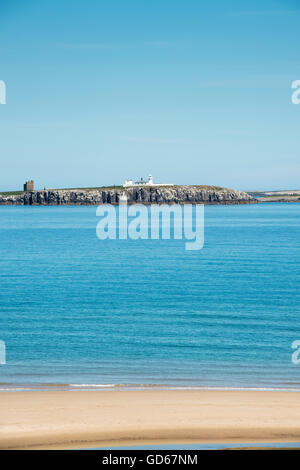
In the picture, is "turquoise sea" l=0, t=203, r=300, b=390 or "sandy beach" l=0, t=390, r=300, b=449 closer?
"sandy beach" l=0, t=390, r=300, b=449

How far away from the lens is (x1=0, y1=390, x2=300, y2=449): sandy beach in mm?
12078

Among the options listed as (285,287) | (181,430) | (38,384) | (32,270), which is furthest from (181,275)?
(181,430)

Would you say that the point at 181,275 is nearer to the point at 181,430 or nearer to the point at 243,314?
the point at 243,314

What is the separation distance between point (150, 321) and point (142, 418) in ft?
49.8

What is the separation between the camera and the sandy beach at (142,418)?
476 inches

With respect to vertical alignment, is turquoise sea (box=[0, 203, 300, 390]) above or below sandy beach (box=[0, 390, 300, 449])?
above

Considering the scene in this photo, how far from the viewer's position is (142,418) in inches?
518

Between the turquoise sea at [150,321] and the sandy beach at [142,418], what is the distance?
1842 millimetres

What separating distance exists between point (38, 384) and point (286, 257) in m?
43.7

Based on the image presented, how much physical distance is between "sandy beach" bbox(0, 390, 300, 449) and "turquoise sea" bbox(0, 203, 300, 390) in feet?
6.04

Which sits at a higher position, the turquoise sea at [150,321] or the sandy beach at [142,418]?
the turquoise sea at [150,321]

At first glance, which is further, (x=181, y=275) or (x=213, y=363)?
(x=181, y=275)

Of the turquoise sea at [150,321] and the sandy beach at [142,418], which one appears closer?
the sandy beach at [142,418]
